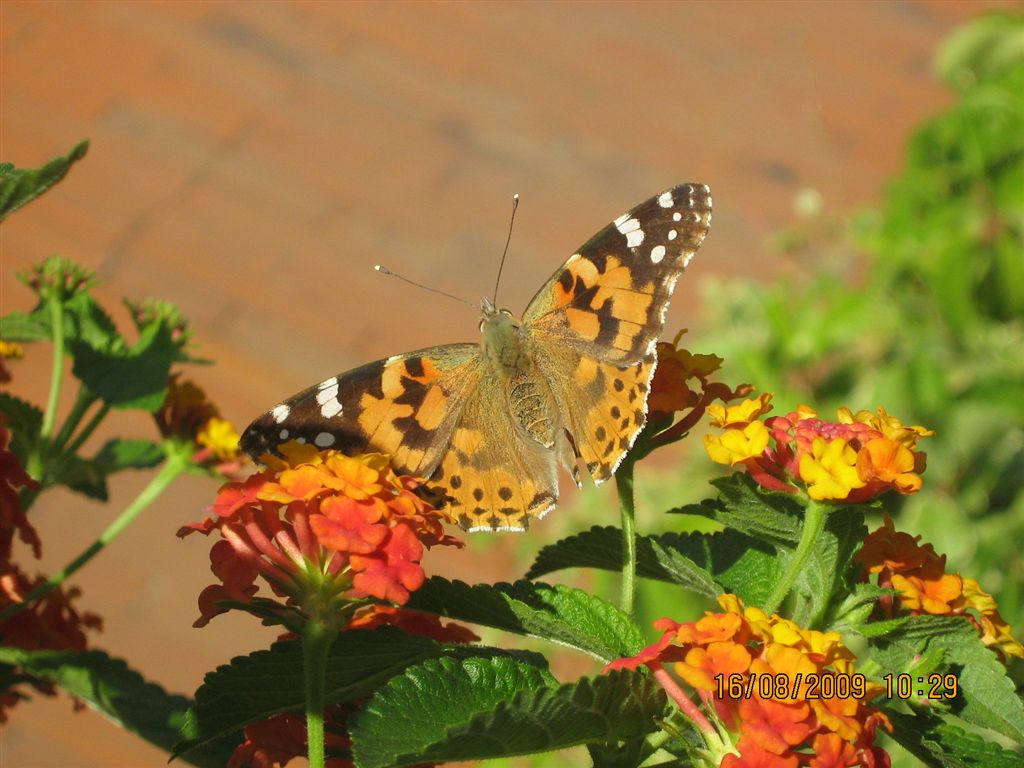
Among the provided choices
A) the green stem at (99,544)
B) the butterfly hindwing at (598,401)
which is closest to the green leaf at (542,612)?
the butterfly hindwing at (598,401)

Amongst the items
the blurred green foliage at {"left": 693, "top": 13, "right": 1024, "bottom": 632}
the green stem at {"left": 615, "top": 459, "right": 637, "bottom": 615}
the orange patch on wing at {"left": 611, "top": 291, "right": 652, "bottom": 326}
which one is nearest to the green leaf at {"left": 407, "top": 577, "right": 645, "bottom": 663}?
the green stem at {"left": 615, "top": 459, "right": 637, "bottom": 615}

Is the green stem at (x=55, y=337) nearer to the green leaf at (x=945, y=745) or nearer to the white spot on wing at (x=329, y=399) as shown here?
the white spot on wing at (x=329, y=399)

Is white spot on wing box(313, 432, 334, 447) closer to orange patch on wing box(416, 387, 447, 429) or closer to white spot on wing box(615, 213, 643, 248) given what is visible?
orange patch on wing box(416, 387, 447, 429)

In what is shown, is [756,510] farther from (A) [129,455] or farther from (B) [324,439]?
(A) [129,455]

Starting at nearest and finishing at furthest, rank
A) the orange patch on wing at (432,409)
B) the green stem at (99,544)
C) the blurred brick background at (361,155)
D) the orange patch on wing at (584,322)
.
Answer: the green stem at (99,544) < the orange patch on wing at (432,409) < the orange patch on wing at (584,322) < the blurred brick background at (361,155)

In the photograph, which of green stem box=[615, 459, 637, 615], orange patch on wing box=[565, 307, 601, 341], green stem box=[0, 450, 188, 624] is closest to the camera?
green stem box=[615, 459, 637, 615]

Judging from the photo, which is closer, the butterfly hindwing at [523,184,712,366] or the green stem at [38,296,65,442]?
the green stem at [38,296,65,442]

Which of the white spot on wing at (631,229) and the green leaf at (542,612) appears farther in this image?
the white spot on wing at (631,229)
